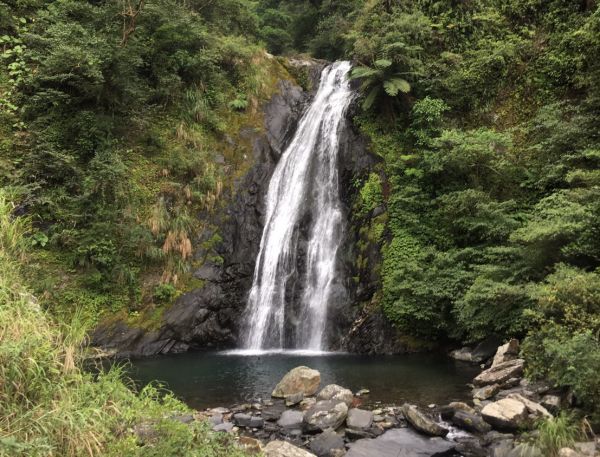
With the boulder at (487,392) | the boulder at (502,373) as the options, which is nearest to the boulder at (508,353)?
the boulder at (502,373)

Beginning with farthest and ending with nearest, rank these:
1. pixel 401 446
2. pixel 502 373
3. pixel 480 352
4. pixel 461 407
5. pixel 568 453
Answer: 1. pixel 480 352
2. pixel 502 373
3. pixel 461 407
4. pixel 401 446
5. pixel 568 453

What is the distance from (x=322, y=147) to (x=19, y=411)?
50.6 feet

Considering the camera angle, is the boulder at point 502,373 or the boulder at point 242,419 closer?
the boulder at point 242,419

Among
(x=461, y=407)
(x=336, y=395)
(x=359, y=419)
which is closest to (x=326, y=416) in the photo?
(x=359, y=419)

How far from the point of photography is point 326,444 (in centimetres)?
609

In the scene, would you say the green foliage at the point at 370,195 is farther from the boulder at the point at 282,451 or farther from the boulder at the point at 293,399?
the boulder at the point at 282,451

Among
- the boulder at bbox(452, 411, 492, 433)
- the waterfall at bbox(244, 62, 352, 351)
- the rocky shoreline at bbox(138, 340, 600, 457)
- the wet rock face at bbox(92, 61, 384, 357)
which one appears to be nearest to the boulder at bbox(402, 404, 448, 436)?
the rocky shoreline at bbox(138, 340, 600, 457)

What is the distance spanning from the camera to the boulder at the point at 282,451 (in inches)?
212

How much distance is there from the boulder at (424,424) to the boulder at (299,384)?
217 cm

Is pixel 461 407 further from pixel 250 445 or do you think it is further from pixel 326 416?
pixel 250 445

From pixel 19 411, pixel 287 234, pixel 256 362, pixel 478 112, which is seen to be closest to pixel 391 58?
pixel 478 112

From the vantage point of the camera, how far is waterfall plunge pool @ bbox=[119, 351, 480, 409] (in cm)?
858

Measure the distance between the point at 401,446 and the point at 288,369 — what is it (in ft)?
17.6

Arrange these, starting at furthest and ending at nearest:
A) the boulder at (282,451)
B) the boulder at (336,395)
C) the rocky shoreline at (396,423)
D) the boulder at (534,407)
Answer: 1. the boulder at (336,395)
2. the boulder at (534,407)
3. the rocky shoreline at (396,423)
4. the boulder at (282,451)
